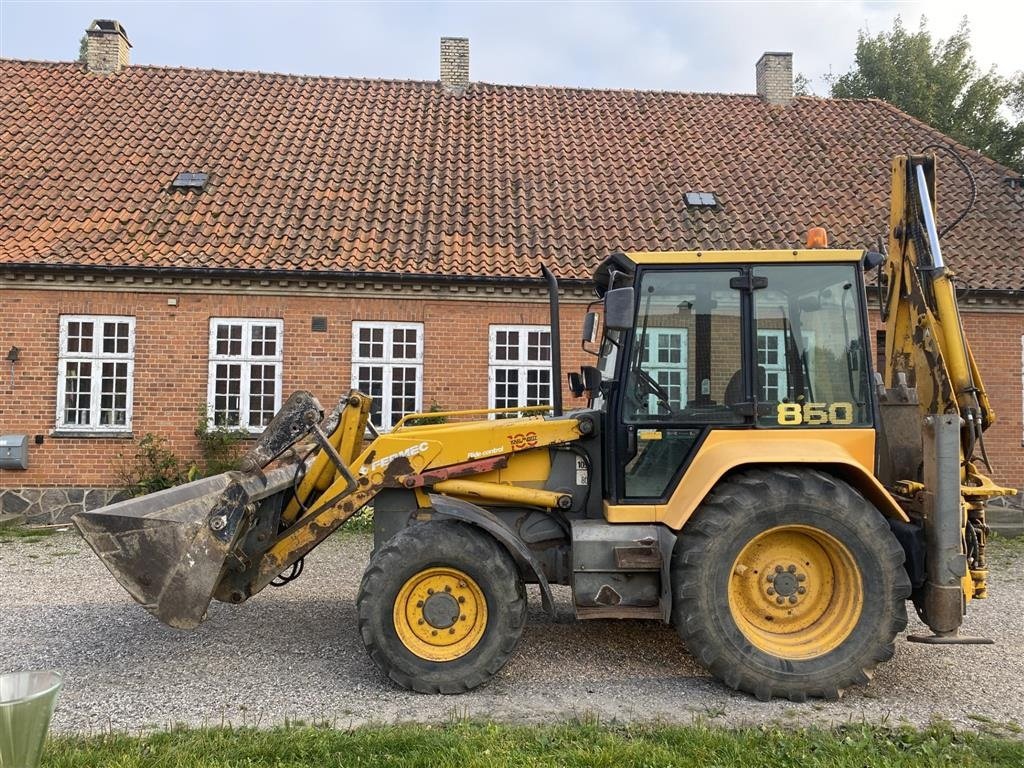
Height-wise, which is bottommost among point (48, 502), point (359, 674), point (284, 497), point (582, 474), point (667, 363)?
point (359, 674)

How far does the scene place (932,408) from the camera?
4430mm

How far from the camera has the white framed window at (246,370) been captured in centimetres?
1046

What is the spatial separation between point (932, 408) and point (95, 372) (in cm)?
1065

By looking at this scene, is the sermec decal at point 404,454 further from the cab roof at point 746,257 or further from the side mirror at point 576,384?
the cab roof at point 746,257

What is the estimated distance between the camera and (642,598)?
4297mm

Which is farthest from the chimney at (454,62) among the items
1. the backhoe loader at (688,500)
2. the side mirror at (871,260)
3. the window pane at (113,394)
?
the side mirror at (871,260)

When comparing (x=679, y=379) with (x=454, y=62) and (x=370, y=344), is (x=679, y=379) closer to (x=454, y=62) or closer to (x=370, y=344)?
(x=370, y=344)

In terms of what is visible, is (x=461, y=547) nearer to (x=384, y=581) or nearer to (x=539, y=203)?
(x=384, y=581)

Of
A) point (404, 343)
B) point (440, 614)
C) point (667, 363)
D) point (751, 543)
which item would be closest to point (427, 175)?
point (404, 343)


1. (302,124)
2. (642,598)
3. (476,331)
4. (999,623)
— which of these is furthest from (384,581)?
(302,124)

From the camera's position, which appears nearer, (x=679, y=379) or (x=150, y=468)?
(x=679, y=379)

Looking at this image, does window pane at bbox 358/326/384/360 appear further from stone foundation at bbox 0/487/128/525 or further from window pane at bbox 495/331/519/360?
stone foundation at bbox 0/487/128/525

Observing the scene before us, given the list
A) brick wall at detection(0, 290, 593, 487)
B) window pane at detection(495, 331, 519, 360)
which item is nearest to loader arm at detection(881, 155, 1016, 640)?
brick wall at detection(0, 290, 593, 487)

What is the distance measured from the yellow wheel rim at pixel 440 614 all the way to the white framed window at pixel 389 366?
6522 mm
